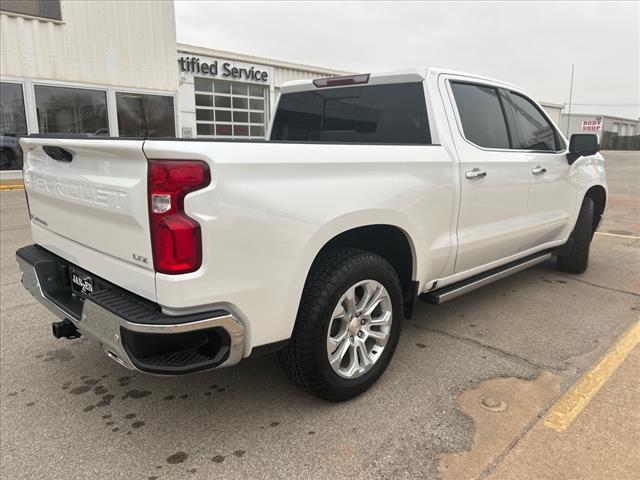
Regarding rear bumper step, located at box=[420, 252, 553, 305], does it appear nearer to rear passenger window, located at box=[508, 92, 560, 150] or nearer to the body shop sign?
rear passenger window, located at box=[508, 92, 560, 150]

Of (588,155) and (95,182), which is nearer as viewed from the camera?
(95,182)

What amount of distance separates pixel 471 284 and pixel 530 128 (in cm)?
155

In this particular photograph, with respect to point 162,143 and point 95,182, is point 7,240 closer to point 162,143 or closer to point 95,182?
point 95,182

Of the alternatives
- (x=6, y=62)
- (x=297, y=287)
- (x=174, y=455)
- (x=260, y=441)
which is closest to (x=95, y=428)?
(x=174, y=455)

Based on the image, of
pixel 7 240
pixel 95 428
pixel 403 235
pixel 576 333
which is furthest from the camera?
pixel 7 240

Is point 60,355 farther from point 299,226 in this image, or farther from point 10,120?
point 10,120

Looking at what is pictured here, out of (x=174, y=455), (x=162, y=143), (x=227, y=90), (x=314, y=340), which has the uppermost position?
(x=227, y=90)

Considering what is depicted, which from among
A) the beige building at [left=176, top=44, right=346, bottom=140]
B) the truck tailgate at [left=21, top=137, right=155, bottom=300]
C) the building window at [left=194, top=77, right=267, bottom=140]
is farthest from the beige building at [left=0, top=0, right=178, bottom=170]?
the truck tailgate at [left=21, top=137, right=155, bottom=300]

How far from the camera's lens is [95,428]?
260 centimetres

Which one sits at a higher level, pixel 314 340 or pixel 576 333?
pixel 314 340

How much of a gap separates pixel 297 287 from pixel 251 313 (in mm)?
266

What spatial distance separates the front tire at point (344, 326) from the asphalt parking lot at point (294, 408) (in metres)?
0.17

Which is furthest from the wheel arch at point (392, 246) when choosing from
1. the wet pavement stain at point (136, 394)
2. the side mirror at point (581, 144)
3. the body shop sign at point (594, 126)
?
the body shop sign at point (594, 126)

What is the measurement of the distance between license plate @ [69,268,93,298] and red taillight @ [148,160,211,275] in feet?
2.49
